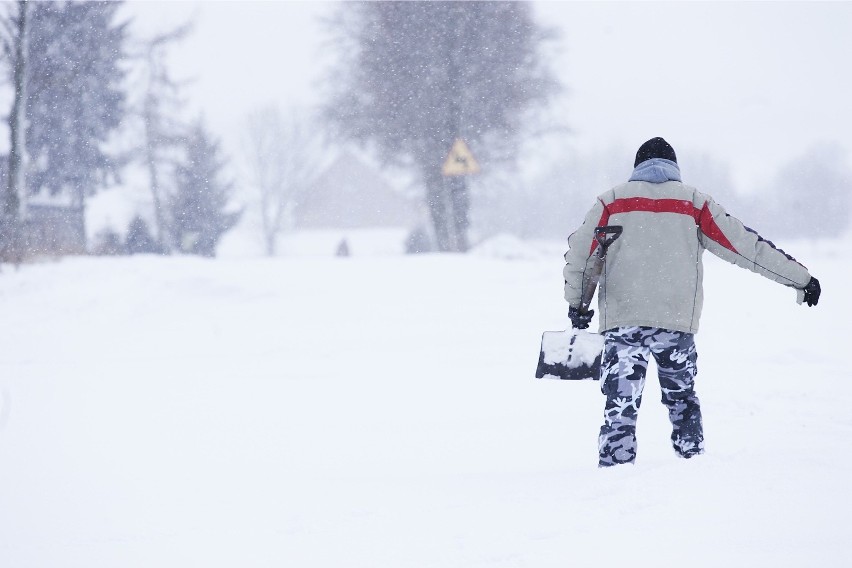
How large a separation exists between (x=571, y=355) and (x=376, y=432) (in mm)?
2062

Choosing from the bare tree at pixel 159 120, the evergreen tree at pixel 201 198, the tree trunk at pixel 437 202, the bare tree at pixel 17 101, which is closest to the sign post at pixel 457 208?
the tree trunk at pixel 437 202

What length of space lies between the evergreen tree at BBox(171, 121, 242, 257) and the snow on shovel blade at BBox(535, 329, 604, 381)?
27.0 m

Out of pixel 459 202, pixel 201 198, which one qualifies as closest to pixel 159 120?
pixel 201 198

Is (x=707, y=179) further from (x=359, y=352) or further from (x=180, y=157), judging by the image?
(x=359, y=352)

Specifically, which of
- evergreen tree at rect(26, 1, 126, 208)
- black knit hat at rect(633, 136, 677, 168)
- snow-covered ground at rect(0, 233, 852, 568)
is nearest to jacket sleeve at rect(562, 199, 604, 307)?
black knit hat at rect(633, 136, 677, 168)

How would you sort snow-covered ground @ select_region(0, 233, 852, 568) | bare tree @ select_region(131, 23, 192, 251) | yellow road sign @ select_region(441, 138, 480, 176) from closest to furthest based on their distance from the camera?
snow-covered ground @ select_region(0, 233, 852, 568)
yellow road sign @ select_region(441, 138, 480, 176)
bare tree @ select_region(131, 23, 192, 251)

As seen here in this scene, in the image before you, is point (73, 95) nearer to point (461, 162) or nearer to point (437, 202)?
point (437, 202)

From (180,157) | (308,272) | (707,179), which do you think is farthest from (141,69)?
(707,179)

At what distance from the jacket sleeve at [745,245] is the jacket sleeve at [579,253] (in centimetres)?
48

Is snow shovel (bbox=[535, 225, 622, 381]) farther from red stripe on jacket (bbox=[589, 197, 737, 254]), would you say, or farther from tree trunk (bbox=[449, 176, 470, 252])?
tree trunk (bbox=[449, 176, 470, 252])

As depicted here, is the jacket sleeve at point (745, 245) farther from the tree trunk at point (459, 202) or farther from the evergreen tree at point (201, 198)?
the evergreen tree at point (201, 198)

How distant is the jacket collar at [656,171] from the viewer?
3.72 m

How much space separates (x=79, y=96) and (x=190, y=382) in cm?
1817

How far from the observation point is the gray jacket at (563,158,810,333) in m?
3.65
